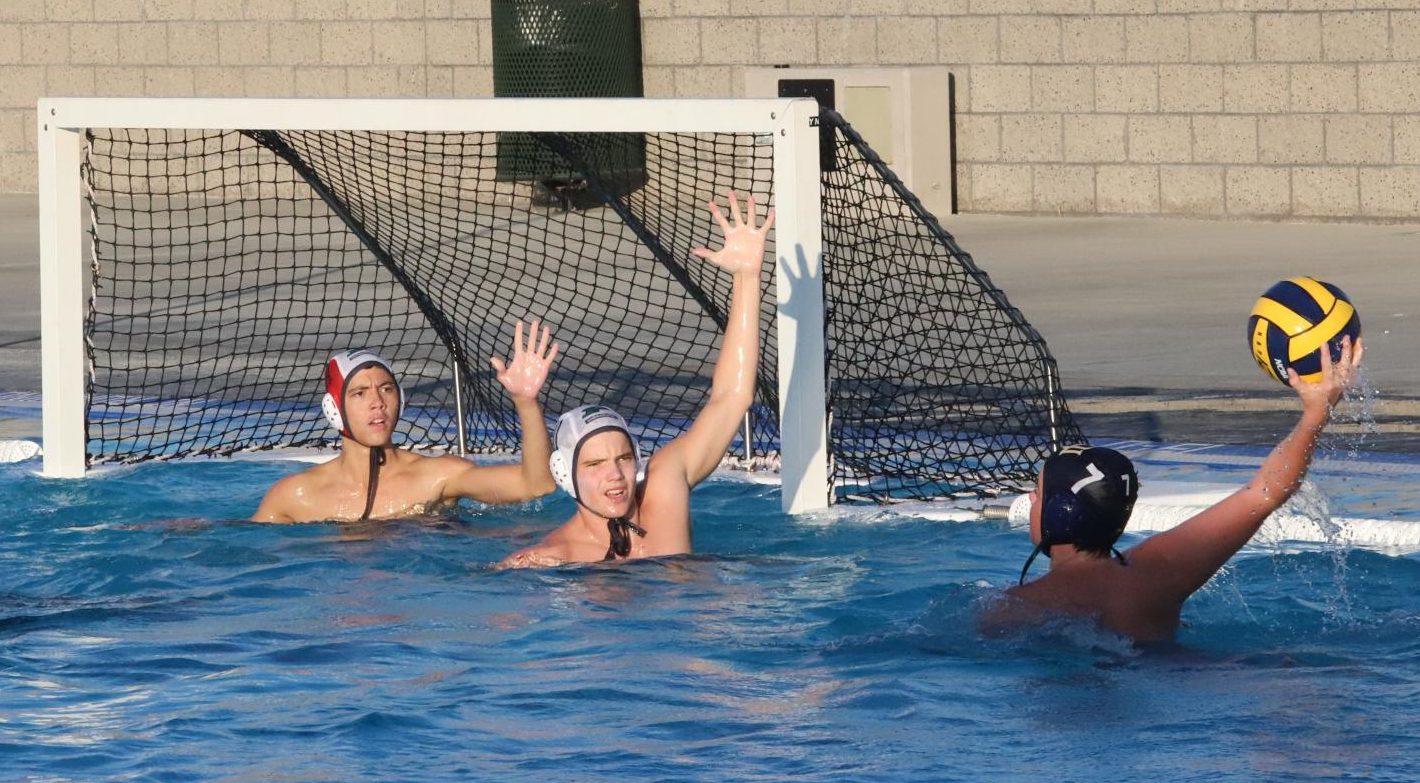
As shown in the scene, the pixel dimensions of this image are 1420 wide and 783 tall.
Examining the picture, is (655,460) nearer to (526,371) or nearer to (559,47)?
(526,371)

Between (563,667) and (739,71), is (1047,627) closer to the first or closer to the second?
(563,667)

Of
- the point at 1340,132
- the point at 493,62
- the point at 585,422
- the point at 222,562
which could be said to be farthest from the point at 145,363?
the point at 1340,132

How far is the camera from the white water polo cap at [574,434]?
675 cm

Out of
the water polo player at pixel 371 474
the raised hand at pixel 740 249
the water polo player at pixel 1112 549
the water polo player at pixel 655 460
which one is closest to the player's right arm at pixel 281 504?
the water polo player at pixel 371 474

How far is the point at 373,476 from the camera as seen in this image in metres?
8.51

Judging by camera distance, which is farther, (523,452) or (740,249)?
(523,452)

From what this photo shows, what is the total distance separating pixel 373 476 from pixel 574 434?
6.49ft

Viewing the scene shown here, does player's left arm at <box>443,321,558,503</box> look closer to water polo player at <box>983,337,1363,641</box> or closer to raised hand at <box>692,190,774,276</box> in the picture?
raised hand at <box>692,190,774,276</box>

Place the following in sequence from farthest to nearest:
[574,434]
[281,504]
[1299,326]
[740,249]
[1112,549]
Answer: [281,504]
[740,249]
[574,434]
[1112,549]
[1299,326]

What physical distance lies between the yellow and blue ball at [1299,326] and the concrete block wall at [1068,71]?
11890mm

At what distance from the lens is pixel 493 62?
1980 centimetres

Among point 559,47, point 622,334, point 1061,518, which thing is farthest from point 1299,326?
point 559,47

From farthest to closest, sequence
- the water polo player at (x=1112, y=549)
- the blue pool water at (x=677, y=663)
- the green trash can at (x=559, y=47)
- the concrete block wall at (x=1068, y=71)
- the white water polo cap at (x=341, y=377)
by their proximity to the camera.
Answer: the green trash can at (x=559, y=47)
the concrete block wall at (x=1068, y=71)
the white water polo cap at (x=341, y=377)
the water polo player at (x=1112, y=549)
the blue pool water at (x=677, y=663)

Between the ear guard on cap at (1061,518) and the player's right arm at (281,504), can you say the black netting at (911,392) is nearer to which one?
the player's right arm at (281,504)
